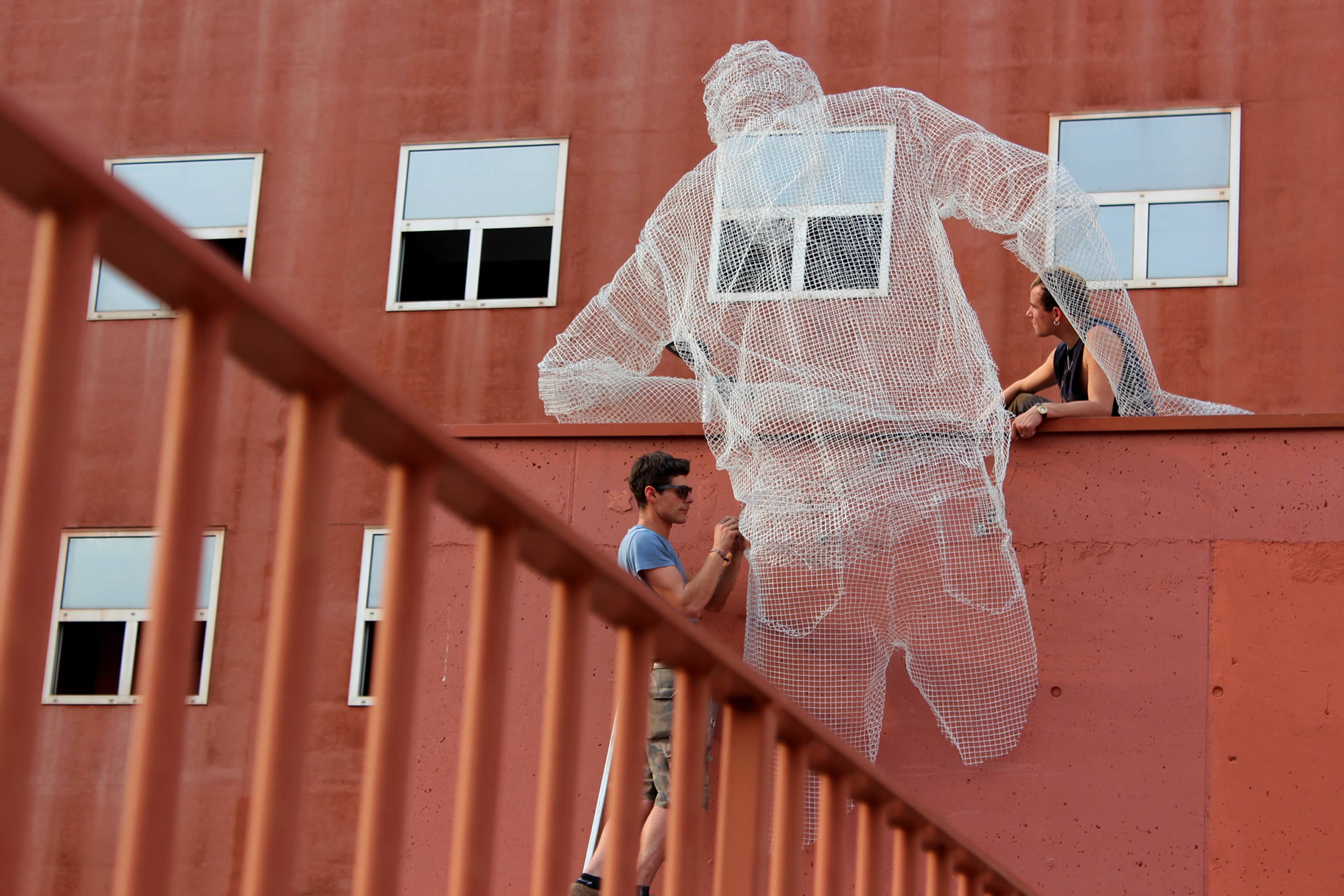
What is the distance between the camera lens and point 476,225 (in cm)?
1065

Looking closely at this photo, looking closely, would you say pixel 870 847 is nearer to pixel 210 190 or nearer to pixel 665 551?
pixel 665 551

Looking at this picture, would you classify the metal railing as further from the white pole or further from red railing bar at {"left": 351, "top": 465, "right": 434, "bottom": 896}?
the white pole

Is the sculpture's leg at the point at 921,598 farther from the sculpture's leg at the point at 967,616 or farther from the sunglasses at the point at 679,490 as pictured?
the sunglasses at the point at 679,490

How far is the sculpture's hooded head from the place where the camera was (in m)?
6.11

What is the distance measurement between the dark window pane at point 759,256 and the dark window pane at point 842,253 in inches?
4.0

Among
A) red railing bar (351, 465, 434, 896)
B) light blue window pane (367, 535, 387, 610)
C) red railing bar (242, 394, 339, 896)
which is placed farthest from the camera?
light blue window pane (367, 535, 387, 610)

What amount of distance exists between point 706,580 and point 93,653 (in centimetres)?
585

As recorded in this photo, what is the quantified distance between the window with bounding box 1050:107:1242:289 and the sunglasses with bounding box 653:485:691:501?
4.54 meters

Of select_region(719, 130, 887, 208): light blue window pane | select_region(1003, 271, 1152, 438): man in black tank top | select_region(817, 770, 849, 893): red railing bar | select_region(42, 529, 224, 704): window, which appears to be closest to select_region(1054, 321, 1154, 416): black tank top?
select_region(1003, 271, 1152, 438): man in black tank top

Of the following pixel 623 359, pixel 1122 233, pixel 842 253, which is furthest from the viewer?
pixel 1122 233

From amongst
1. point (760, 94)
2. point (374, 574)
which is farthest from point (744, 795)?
point (374, 574)

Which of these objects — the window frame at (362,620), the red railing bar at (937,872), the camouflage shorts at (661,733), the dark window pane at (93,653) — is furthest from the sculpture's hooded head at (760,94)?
the dark window pane at (93,653)

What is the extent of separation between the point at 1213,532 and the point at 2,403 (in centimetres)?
750

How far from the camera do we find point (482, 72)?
10.7 meters
